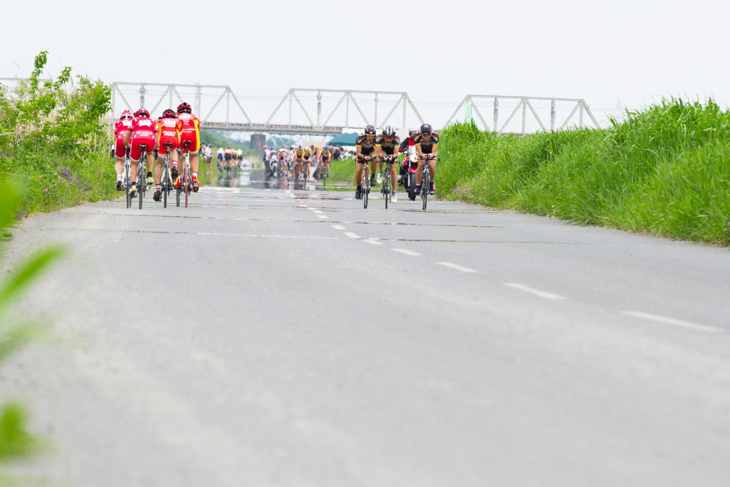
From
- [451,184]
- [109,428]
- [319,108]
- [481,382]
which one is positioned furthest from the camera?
[319,108]

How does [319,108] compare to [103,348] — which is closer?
[103,348]

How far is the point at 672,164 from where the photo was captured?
1856cm

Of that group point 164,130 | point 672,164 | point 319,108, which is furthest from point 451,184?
point 319,108

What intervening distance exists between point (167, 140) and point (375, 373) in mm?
17012

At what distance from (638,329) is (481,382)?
2251 millimetres

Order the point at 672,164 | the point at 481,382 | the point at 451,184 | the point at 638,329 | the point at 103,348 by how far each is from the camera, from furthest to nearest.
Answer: the point at 451,184
the point at 672,164
the point at 638,329
the point at 103,348
the point at 481,382

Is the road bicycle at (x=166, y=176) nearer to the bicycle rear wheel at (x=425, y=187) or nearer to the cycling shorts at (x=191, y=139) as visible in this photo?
the cycling shorts at (x=191, y=139)

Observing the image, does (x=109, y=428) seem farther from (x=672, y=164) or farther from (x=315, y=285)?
(x=672, y=164)

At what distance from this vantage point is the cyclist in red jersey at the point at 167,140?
2194 centimetres

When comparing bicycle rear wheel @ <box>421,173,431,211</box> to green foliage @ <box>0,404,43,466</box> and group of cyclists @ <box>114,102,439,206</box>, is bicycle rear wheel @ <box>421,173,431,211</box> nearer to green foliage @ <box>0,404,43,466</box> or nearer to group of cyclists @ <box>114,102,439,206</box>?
group of cyclists @ <box>114,102,439,206</box>

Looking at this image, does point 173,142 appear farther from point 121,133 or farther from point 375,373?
point 375,373

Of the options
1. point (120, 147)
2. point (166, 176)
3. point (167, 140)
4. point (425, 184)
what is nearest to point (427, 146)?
point (425, 184)

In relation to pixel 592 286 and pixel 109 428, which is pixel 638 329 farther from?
pixel 109 428

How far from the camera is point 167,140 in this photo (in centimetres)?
2192
